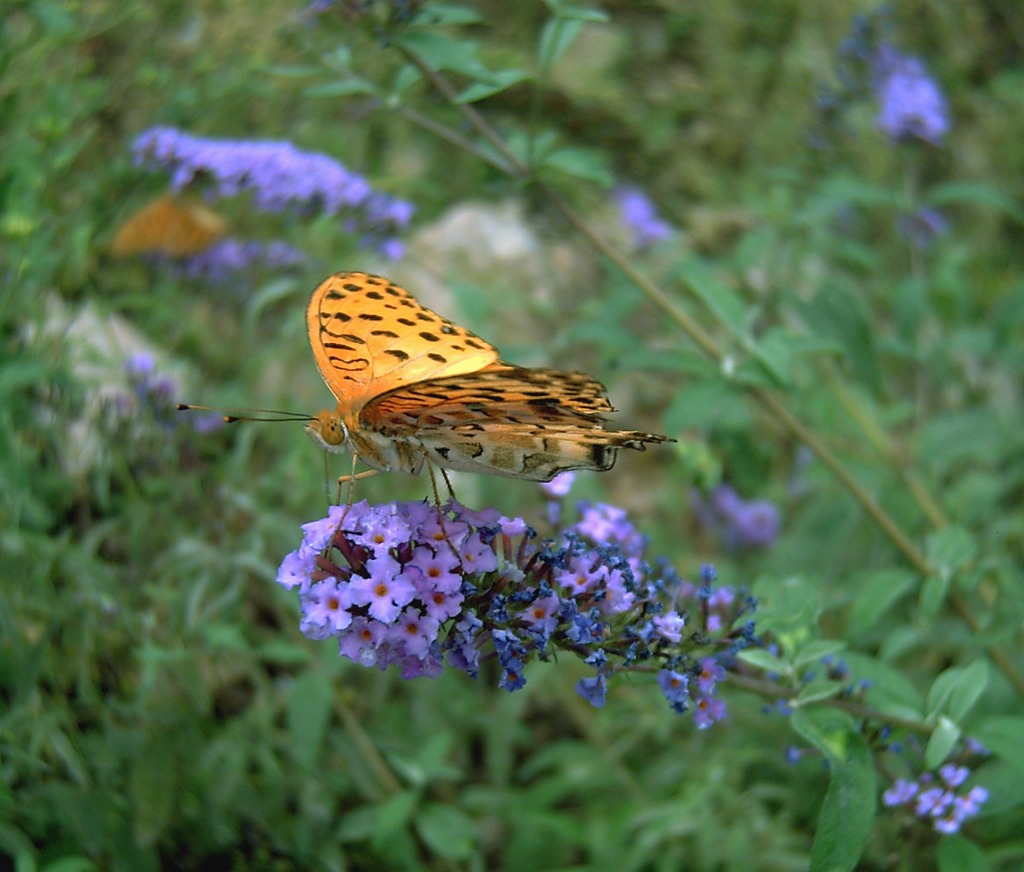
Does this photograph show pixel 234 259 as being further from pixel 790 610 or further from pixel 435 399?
pixel 790 610

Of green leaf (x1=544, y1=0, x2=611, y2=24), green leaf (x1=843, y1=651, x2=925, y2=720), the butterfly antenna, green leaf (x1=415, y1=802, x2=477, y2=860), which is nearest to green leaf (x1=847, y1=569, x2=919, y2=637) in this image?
green leaf (x1=843, y1=651, x2=925, y2=720)

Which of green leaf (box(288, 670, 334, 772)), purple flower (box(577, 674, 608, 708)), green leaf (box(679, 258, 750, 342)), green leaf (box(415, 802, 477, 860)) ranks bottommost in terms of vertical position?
green leaf (box(415, 802, 477, 860))

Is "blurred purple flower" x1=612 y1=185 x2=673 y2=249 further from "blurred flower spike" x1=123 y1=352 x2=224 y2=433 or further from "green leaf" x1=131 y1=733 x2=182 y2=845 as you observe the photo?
"green leaf" x1=131 y1=733 x2=182 y2=845

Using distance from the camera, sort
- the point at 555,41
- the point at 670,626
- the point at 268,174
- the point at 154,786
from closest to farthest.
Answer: the point at 670,626 → the point at 154,786 → the point at 555,41 → the point at 268,174

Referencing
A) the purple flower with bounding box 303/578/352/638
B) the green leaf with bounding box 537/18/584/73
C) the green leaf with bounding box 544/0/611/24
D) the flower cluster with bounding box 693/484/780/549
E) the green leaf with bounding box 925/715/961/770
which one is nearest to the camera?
the purple flower with bounding box 303/578/352/638

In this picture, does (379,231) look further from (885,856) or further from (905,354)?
(885,856)

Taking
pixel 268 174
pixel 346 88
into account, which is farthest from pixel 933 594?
pixel 268 174

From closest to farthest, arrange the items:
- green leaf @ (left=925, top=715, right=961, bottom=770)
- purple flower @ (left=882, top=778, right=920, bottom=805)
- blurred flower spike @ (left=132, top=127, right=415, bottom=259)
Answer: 1. green leaf @ (left=925, top=715, right=961, bottom=770)
2. purple flower @ (left=882, top=778, right=920, bottom=805)
3. blurred flower spike @ (left=132, top=127, right=415, bottom=259)

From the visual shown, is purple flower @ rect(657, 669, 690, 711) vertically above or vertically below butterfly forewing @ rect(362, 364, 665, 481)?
below
